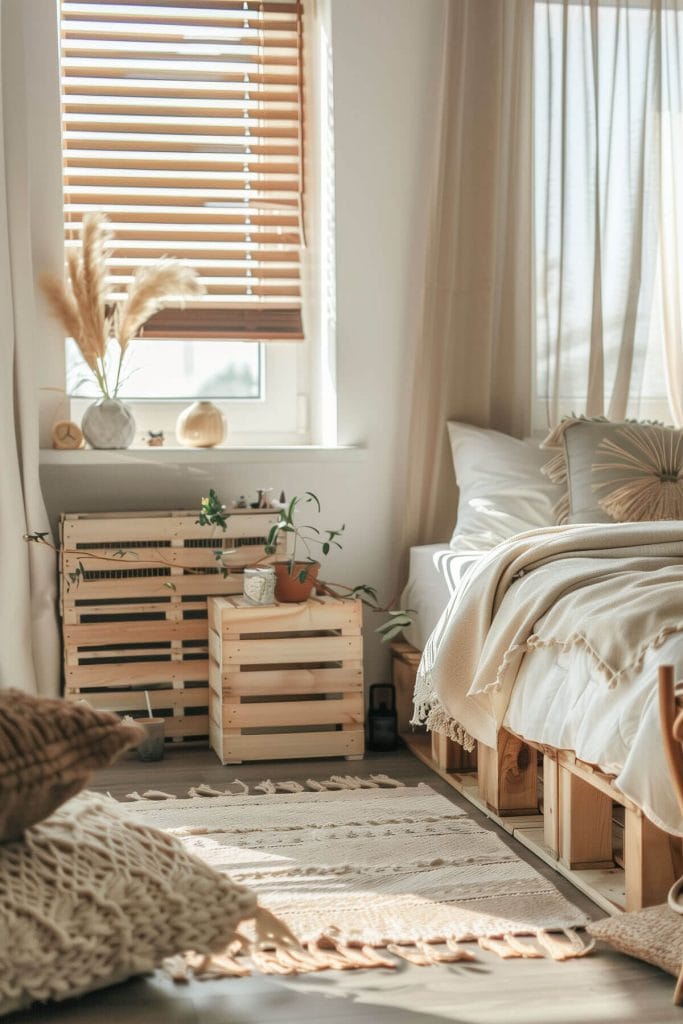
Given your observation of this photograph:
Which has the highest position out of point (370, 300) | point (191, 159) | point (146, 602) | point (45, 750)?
point (191, 159)

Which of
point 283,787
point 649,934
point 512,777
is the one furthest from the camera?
point 283,787

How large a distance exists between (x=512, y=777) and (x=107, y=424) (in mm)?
1590

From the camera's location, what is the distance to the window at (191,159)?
372cm

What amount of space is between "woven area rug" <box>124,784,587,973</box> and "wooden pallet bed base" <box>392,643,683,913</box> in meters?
0.07

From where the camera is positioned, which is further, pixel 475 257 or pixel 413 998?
pixel 475 257

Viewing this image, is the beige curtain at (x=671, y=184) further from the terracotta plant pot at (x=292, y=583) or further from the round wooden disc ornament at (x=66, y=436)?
the round wooden disc ornament at (x=66, y=436)

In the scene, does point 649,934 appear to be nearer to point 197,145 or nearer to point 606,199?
point 606,199

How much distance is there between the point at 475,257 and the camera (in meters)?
3.69

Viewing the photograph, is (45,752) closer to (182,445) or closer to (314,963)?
(314,963)

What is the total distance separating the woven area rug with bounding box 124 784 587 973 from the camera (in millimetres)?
2049

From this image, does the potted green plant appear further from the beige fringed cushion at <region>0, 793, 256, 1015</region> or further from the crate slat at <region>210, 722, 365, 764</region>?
the beige fringed cushion at <region>0, 793, 256, 1015</region>

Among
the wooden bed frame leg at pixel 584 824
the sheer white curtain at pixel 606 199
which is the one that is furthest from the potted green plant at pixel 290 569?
the wooden bed frame leg at pixel 584 824

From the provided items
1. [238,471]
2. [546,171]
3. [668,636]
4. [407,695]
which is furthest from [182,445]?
[668,636]

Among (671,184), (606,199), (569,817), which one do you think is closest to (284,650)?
(569,817)
